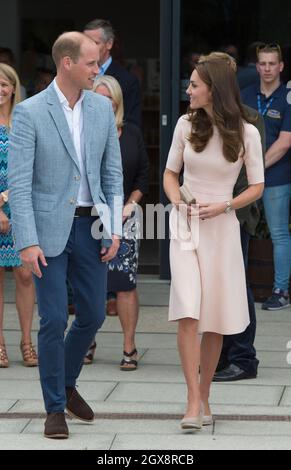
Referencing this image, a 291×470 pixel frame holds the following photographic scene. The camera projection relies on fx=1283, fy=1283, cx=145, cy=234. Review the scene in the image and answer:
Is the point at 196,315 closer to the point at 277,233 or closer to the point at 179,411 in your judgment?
the point at 179,411

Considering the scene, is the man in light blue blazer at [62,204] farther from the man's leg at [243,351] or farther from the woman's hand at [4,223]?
the woman's hand at [4,223]

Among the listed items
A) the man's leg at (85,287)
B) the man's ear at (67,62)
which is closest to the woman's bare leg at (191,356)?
the man's leg at (85,287)

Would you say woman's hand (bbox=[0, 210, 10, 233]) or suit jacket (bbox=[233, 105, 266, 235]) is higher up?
suit jacket (bbox=[233, 105, 266, 235])

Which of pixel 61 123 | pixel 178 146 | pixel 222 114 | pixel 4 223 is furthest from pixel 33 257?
pixel 4 223

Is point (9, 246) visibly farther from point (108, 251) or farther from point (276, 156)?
point (276, 156)

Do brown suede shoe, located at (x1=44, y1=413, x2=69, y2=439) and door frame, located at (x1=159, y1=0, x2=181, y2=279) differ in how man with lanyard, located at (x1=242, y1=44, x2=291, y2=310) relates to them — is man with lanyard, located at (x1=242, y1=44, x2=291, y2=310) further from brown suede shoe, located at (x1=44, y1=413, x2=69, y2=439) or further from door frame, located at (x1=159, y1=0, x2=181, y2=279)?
brown suede shoe, located at (x1=44, y1=413, x2=69, y2=439)

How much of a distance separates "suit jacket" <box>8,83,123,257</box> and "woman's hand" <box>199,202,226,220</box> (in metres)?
0.49

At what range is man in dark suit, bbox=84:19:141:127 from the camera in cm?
938

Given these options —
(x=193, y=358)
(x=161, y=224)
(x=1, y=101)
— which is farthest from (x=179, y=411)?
(x=161, y=224)

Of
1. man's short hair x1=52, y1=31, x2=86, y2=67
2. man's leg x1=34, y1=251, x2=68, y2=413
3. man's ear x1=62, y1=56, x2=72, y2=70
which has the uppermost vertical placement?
man's short hair x1=52, y1=31, x2=86, y2=67

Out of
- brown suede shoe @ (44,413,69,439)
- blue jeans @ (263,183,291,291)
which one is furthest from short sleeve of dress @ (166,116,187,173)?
blue jeans @ (263,183,291,291)

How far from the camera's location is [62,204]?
6.25 m

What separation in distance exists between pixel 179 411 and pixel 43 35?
9.78 meters

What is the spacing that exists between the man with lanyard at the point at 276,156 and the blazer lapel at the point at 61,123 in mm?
3795
